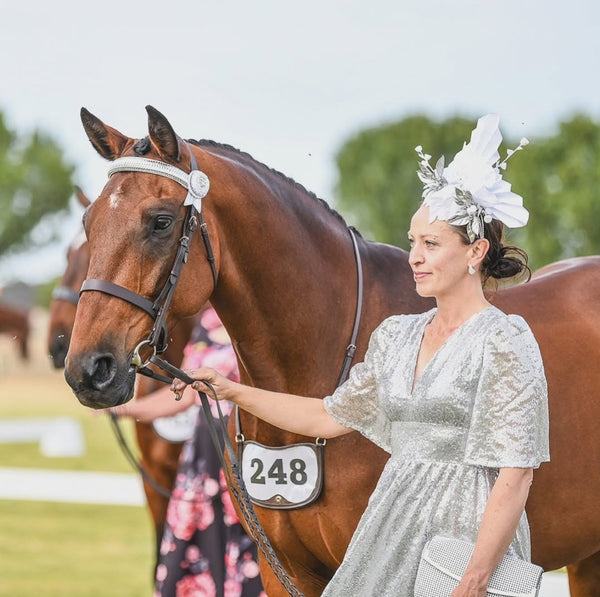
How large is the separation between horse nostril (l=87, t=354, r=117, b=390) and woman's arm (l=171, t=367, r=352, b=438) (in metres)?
0.29

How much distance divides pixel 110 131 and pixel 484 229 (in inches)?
47.9

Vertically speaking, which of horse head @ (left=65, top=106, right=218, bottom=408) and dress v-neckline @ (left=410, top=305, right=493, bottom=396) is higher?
horse head @ (left=65, top=106, right=218, bottom=408)

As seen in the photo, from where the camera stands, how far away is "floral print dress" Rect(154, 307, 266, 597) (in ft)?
15.3

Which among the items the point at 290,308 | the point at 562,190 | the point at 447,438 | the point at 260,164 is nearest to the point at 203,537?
the point at 290,308

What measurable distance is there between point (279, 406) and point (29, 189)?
60986 millimetres

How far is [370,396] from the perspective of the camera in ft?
9.23

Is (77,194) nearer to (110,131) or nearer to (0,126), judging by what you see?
(110,131)

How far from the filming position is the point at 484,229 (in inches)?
103

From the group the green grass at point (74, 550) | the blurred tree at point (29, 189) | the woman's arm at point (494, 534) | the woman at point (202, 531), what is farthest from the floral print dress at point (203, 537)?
the blurred tree at point (29, 189)

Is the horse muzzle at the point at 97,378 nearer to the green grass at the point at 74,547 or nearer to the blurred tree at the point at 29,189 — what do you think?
the green grass at the point at 74,547

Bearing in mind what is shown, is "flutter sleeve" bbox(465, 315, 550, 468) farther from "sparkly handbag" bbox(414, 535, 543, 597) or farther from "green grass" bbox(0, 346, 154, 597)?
"green grass" bbox(0, 346, 154, 597)

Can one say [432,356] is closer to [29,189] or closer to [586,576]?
[586,576]

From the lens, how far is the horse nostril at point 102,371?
8.83 feet

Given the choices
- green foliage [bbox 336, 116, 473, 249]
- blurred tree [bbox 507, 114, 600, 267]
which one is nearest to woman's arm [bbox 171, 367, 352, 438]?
blurred tree [bbox 507, 114, 600, 267]
